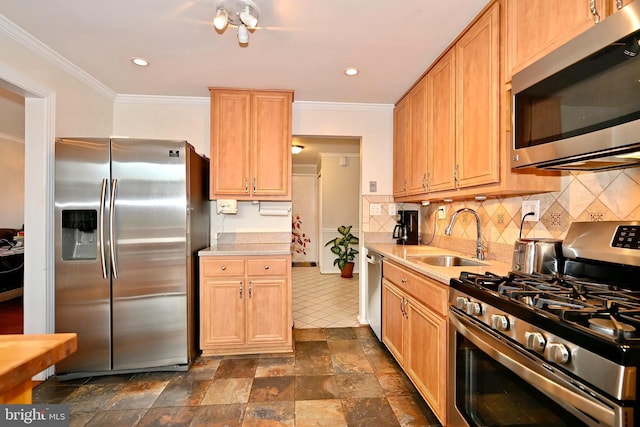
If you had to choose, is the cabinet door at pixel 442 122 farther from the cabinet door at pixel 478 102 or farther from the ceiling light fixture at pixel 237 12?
the ceiling light fixture at pixel 237 12

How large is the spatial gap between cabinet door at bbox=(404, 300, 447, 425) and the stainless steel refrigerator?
1.69m

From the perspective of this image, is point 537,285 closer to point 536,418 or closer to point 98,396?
point 536,418

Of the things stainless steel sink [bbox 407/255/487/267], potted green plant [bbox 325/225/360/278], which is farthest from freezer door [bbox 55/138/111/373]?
potted green plant [bbox 325/225/360/278]

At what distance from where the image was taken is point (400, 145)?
2941 mm

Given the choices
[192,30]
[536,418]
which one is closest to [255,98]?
[192,30]

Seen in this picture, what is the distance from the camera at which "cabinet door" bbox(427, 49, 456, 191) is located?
1991mm

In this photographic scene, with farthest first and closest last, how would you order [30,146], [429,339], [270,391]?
[30,146] → [270,391] → [429,339]

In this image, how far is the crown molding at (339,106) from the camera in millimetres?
3088

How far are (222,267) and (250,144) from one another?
1171 millimetres

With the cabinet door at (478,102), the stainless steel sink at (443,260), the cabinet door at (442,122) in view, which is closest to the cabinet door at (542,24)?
the cabinet door at (478,102)

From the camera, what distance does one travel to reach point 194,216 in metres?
2.44

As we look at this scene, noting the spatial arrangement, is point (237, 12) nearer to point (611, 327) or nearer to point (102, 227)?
point (102, 227)

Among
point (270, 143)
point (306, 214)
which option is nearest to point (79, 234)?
point (270, 143)

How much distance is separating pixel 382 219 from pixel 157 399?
248cm
